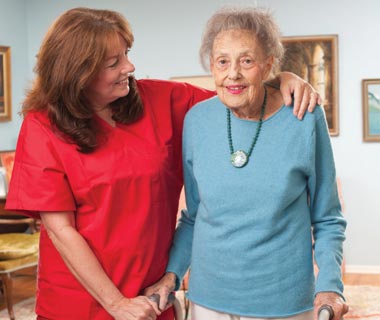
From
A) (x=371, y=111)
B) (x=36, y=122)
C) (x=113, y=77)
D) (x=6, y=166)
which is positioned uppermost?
(x=113, y=77)

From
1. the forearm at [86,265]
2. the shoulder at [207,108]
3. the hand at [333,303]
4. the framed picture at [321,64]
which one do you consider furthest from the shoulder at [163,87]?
the framed picture at [321,64]

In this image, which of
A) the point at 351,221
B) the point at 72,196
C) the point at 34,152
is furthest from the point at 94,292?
the point at 351,221

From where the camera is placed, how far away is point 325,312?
1418mm

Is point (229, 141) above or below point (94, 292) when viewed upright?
above

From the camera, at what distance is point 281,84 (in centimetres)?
166

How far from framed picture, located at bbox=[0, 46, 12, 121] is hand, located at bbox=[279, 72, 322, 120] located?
4699 millimetres

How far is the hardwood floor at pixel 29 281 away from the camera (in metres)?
5.04

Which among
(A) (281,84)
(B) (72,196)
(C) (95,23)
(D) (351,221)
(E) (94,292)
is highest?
(C) (95,23)

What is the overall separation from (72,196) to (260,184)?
50cm

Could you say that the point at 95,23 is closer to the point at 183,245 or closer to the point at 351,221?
the point at 183,245

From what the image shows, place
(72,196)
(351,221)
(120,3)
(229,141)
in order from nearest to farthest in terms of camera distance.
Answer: (229,141) < (72,196) < (351,221) < (120,3)

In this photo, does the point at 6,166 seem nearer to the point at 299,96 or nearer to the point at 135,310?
the point at 135,310

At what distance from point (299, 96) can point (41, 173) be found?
670mm

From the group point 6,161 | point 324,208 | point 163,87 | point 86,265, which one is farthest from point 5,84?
point 324,208
